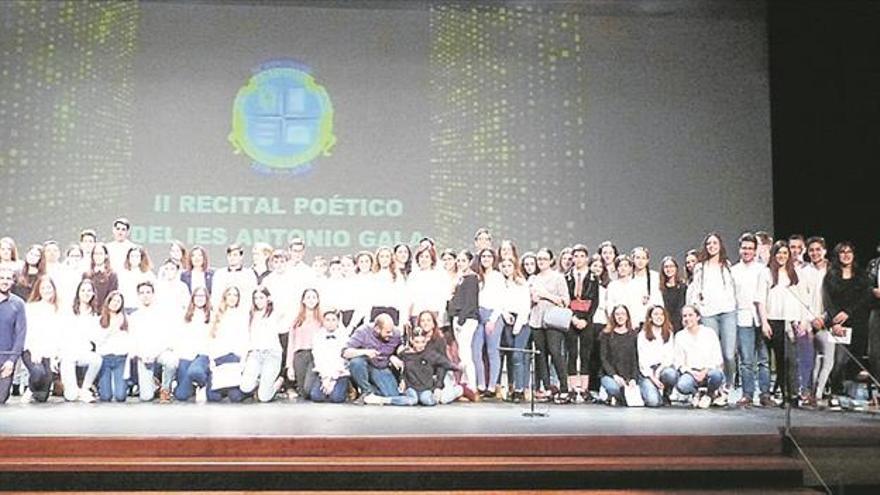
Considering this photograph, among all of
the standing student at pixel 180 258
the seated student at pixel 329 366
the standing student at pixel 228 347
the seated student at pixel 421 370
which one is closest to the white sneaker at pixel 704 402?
the seated student at pixel 421 370

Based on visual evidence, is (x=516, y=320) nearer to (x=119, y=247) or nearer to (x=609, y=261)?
(x=609, y=261)

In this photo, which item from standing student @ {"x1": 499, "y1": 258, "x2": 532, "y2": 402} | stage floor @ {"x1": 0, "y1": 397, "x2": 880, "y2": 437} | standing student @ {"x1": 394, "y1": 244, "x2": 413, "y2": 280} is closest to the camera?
stage floor @ {"x1": 0, "y1": 397, "x2": 880, "y2": 437}

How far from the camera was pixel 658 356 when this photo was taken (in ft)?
22.4

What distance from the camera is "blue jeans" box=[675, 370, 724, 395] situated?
6727mm

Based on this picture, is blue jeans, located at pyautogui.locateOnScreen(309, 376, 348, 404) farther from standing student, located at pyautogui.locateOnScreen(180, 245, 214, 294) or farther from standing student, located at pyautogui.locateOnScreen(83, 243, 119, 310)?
standing student, located at pyautogui.locateOnScreen(83, 243, 119, 310)

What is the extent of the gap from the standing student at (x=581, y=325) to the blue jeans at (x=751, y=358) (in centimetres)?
110

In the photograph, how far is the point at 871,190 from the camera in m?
8.55

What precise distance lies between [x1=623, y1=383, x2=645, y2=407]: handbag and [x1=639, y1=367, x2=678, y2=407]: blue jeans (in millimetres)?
28

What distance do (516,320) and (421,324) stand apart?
33.5 inches

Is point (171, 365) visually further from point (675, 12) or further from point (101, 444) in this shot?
point (675, 12)

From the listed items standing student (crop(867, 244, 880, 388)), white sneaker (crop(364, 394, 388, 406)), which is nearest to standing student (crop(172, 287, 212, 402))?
white sneaker (crop(364, 394, 388, 406))

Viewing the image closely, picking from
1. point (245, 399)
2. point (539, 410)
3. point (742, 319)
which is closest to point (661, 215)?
point (742, 319)

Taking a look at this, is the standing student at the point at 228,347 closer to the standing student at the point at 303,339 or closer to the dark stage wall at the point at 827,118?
the standing student at the point at 303,339

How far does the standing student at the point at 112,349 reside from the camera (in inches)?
270
